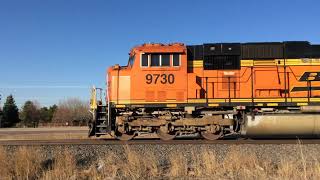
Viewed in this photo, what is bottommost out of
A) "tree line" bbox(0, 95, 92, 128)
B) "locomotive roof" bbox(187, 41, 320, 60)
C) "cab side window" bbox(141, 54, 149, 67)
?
"tree line" bbox(0, 95, 92, 128)

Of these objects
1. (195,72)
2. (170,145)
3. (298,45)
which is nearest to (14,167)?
(170,145)

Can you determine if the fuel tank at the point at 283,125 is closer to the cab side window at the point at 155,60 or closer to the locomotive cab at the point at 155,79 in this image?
the locomotive cab at the point at 155,79

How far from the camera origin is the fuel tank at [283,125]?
1437cm

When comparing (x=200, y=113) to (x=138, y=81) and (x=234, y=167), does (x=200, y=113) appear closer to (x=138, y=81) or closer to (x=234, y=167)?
(x=138, y=81)

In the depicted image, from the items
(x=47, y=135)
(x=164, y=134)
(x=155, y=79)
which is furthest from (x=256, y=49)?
(x=47, y=135)

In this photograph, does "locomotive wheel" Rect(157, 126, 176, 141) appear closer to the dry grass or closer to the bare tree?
the dry grass

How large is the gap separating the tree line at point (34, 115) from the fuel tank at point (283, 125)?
6198cm

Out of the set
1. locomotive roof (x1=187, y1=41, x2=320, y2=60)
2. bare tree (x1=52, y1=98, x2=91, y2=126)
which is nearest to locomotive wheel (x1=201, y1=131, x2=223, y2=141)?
locomotive roof (x1=187, y1=41, x2=320, y2=60)

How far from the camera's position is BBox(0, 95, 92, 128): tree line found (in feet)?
266

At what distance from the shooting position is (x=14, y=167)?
26.2ft

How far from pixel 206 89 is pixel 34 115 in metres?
80.3

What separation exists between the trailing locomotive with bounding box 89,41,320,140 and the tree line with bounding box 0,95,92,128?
197ft

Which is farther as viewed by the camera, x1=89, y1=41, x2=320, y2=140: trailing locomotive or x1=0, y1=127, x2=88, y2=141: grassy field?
x1=0, y1=127, x2=88, y2=141: grassy field

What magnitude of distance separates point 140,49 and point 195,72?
7.66 ft
